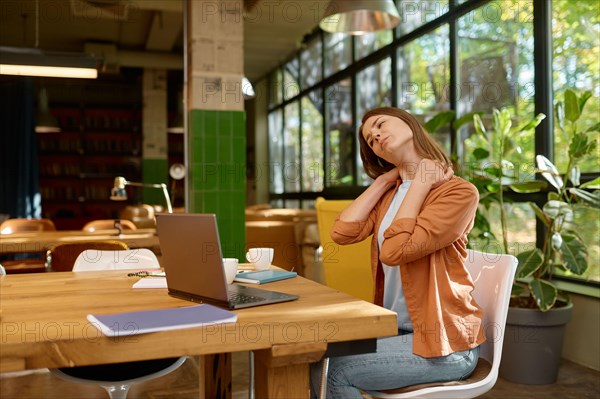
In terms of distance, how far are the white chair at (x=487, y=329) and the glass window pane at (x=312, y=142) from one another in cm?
704

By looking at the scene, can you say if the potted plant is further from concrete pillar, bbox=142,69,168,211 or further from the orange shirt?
concrete pillar, bbox=142,69,168,211

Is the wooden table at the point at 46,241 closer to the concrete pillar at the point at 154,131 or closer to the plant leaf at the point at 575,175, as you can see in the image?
the plant leaf at the point at 575,175

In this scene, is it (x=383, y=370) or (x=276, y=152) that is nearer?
(x=383, y=370)

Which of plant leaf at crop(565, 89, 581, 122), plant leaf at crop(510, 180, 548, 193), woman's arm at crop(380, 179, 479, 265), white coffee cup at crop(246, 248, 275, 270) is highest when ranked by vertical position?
plant leaf at crop(565, 89, 581, 122)

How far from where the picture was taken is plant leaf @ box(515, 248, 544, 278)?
129 inches

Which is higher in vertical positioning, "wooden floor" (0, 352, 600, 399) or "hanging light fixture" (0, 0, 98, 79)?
"hanging light fixture" (0, 0, 98, 79)

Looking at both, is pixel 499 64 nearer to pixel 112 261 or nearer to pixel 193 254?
pixel 112 261

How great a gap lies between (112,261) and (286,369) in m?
1.46

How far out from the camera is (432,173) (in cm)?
183

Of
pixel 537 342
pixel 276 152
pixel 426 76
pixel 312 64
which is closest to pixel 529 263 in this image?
pixel 537 342

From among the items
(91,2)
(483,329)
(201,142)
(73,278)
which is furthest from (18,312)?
(91,2)

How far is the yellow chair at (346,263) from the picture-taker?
3176mm

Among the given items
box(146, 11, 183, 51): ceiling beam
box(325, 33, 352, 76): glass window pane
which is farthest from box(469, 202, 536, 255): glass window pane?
box(146, 11, 183, 51): ceiling beam

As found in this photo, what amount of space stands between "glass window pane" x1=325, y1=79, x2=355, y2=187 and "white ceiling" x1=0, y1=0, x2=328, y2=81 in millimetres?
1077
